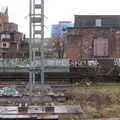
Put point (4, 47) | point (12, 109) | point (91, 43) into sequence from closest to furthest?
point (12, 109)
point (91, 43)
point (4, 47)

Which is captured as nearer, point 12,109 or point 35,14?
point 12,109

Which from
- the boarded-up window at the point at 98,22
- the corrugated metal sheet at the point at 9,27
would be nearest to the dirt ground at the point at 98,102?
the boarded-up window at the point at 98,22

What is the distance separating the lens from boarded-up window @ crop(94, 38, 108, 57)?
171 ft

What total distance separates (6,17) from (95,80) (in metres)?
44.7

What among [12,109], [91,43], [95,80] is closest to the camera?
[12,109]

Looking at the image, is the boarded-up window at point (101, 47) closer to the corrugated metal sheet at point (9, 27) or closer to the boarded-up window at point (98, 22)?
the boarded-up window at point (98, 22)

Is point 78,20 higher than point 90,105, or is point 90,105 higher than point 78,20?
point 78,20

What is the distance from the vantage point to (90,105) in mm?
22547

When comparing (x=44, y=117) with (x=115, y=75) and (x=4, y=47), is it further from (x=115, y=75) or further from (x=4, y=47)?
(x=4, y=47)

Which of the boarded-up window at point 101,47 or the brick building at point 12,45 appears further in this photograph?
the brick building at point 12,45

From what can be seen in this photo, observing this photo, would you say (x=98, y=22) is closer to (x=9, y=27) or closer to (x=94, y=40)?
(x=94, y=40)

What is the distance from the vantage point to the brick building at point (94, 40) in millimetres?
51838

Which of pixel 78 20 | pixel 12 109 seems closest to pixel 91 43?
pixel 78 20

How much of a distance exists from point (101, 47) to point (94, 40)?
49.4 inches
